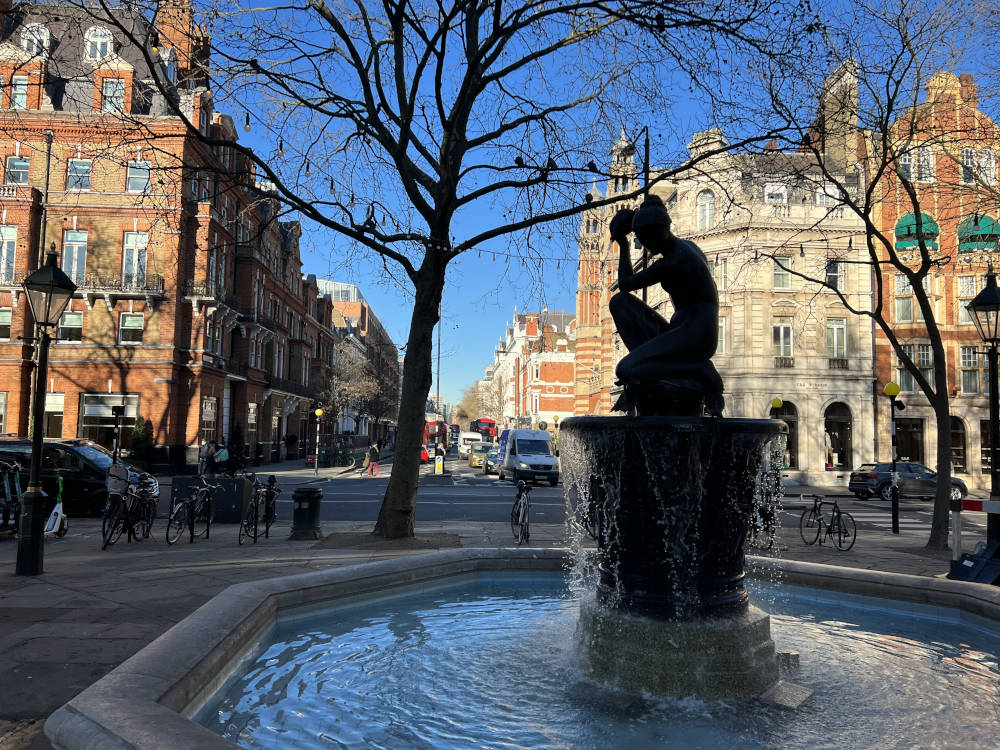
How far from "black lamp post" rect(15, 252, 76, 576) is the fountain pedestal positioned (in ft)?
21.3

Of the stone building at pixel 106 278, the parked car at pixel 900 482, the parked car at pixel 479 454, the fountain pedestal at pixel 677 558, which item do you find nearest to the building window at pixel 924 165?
the parked car at pixel 900 482

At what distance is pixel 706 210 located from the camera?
39.5 meters

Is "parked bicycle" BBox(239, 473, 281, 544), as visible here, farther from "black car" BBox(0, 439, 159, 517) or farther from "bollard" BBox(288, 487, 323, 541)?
"black car" BBox(0, 439, 159, 517)

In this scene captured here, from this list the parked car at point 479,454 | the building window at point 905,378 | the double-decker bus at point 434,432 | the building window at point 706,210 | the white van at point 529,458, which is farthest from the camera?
the double-decker bus at point 434,432

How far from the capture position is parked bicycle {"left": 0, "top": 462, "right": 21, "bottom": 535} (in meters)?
11.6

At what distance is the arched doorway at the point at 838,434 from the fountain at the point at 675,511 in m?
36.0

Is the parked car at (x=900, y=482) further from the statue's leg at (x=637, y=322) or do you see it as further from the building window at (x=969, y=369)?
the statue's leg at (x=637, y=322)

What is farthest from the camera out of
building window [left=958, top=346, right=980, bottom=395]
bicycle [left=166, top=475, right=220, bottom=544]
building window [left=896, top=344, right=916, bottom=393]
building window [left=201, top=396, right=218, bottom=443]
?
building window [left=896, top=344, right=916, bottom=393]

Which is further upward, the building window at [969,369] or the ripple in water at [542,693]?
the building window at [969,369]

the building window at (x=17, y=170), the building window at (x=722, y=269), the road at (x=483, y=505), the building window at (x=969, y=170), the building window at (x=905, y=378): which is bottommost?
the road at (x=483, y=505)

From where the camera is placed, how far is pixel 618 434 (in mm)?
4867

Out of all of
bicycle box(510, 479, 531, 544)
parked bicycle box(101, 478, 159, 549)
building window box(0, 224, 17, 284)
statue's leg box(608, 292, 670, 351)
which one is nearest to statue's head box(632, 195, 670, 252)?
statue's leg box(608, 292, 670, 351)

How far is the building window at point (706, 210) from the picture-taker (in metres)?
39.3

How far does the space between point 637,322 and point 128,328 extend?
3457cm
